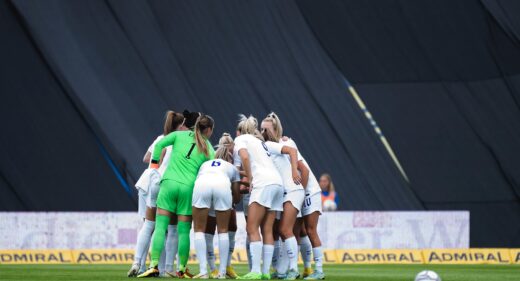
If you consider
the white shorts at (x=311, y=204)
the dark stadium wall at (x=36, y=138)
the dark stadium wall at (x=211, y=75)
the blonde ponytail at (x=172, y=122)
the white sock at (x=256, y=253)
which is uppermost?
the dark stadium wall at (x=211, y=75)

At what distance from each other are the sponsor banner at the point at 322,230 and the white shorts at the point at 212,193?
26.0 feet

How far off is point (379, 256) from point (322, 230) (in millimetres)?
1261

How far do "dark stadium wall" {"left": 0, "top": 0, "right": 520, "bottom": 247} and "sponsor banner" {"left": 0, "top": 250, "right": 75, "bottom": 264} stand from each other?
2658 mm

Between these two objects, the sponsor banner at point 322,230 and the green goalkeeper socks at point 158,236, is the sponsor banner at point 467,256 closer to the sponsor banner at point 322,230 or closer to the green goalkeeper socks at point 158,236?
the sponsor banner at point 322,230

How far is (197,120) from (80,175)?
1128 cm

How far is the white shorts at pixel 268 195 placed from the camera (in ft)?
44.5

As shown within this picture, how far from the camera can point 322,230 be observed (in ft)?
74.6

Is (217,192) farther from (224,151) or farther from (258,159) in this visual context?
(224,151)

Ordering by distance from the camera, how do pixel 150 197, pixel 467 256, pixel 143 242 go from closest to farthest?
pixel 143 242 → pixel 150 197 → pixel 467 256

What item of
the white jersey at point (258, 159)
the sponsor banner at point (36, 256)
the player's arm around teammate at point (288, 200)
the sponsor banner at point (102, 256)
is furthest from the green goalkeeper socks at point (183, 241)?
the sponsor banner at point (36, 256)

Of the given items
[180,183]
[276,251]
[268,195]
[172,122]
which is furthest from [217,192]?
[276,251]

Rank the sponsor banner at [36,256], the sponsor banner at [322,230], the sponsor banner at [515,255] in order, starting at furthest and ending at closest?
1. the sponsor banner at [515,255]
2. the sponsor banner at [322,230]
3. the sponsor banner at [36,256]

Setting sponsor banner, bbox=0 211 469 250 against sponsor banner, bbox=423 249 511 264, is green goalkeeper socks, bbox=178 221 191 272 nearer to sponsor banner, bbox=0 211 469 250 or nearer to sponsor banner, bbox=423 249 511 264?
sponsor banner, bbox=0 211 469 250

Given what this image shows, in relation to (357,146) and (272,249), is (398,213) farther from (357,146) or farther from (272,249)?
(272,249)
